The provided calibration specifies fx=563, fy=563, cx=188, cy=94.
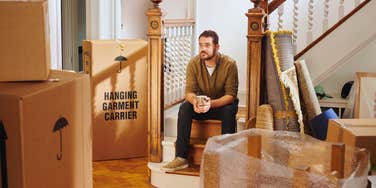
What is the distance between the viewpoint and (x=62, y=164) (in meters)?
1.79

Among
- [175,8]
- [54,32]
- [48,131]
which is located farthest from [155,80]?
[48,131]

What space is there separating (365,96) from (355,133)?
6.80 ft

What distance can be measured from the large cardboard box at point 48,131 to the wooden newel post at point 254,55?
2.03 meters

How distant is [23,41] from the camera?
175 cm

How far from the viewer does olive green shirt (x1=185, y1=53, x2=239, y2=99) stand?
3.94m

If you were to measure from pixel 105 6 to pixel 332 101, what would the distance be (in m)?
2.20

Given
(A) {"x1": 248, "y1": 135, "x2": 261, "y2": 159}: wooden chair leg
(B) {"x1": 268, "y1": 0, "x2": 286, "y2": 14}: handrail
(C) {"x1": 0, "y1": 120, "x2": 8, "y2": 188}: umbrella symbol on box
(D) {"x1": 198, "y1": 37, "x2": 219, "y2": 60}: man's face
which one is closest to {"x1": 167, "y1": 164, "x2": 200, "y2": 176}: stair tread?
(D) {"x1": 198, "y1": 37, "x2": 219, "y2": 60}: man's face

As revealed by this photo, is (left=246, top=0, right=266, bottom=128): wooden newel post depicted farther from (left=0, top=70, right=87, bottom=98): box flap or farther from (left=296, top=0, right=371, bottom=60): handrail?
(left=0, top=70, right=87, bottom=98): box flap

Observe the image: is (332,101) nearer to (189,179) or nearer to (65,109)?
(189,179)

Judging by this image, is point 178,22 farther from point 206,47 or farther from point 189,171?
point 189,171

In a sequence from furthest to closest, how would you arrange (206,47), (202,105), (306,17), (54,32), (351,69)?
(306,17), (351,69), (206,47), (202,105), (54,32)

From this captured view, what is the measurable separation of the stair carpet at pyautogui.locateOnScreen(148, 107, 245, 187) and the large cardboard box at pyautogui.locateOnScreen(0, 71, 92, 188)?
1911 millimetres

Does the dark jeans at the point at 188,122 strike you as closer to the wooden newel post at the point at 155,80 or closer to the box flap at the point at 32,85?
the wooden newel post at the point at 155,80

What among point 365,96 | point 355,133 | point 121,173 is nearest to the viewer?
point 355,133
